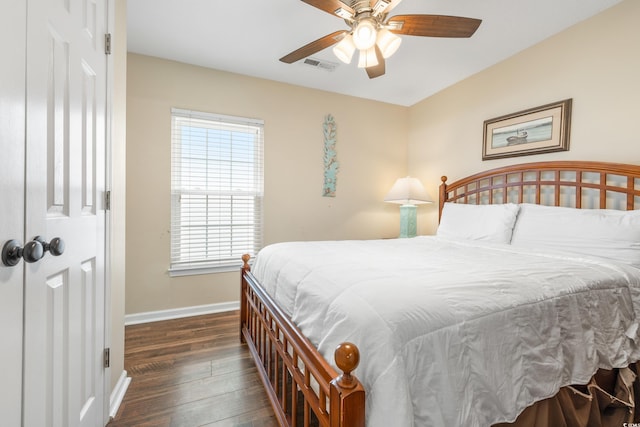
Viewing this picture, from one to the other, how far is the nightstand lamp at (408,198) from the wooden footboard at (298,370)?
6.50 ft

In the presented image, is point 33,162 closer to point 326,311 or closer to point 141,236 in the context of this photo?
point 326,311

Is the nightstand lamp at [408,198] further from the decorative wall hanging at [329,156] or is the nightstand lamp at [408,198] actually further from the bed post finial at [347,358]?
the bed post finial at [347,358]

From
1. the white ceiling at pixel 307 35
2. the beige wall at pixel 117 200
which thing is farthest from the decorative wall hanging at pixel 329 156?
the beige wall at pixel 117 200

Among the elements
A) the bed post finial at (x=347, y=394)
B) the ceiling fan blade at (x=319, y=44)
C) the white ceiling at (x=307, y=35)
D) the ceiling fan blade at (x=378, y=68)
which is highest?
the white ceiling at (x=307, y=35)

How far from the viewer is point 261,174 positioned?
10.3ft

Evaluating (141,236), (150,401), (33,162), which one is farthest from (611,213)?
(141,236)

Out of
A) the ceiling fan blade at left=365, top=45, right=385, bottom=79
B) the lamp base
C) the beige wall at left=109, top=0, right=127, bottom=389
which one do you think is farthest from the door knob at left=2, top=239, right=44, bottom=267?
the lamp base

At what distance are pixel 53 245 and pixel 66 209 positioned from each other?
0.68 ft

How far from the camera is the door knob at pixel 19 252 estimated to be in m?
0.71

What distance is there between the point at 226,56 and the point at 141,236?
1948mm

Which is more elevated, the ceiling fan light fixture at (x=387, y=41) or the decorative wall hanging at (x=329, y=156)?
the ceiling fan light fixture at (x=387, y=41)

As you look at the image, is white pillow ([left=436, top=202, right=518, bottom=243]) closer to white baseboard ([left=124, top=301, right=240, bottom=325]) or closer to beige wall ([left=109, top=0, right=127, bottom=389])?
white baseboard ([left=124, top=301, right=240, bottom=325])

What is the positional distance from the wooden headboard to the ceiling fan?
1.43m

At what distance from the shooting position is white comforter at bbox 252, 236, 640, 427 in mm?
835
